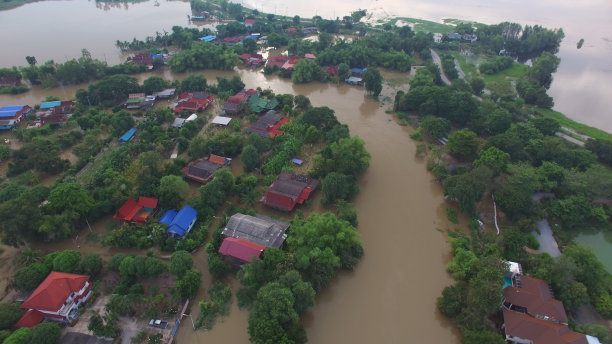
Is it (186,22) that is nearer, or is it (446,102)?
(446,102)

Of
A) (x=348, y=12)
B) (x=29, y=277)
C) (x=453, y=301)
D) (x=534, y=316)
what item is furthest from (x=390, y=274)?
(x=348, y=12)

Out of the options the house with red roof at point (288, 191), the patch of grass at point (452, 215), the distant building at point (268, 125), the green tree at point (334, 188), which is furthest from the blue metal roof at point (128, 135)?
the patch of grass at point (452, 215)

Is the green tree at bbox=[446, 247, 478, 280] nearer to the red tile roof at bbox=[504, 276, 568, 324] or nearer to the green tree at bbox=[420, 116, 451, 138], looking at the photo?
the red tile roof at bbox=[504, 276, 568, 324]

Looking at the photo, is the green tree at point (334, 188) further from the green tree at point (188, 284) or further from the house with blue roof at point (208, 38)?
the house with blue roof at point (208, 38)

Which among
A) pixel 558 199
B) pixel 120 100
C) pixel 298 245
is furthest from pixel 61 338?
pixel 558 199

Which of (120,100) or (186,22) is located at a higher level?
(186,22)

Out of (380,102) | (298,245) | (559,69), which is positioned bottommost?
(298,245)

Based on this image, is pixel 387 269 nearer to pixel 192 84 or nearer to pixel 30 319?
pixel 30 319

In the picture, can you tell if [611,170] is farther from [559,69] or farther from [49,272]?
[49,272]
